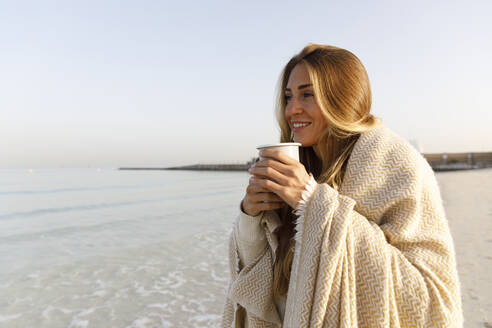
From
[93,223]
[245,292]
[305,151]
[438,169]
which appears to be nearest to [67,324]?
[245,292]

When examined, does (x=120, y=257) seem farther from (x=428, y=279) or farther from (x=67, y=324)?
(x=428, y=279)

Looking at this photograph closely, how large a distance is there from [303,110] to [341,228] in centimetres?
64

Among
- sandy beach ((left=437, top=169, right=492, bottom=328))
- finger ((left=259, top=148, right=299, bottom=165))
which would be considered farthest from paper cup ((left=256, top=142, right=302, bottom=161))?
sandy beach ((left=437, top=169, right=492, bottom=328))

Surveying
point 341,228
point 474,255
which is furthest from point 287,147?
point 474,255

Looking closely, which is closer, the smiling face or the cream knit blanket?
the cream knit blanket

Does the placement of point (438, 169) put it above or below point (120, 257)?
below

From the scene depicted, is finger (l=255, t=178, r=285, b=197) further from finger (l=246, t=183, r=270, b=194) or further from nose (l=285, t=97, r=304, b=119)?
nose (l=285, t=97, r=304, b=119)

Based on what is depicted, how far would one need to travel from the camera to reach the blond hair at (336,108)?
126 centimetres

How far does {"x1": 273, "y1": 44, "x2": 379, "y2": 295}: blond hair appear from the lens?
4.13ft

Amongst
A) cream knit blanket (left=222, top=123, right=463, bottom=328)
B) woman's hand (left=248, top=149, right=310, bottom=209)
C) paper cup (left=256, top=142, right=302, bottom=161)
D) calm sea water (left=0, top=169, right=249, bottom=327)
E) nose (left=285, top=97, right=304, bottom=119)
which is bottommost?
calm sea water (left=0, top=169, right=249, bottom=327)

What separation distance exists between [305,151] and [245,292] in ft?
2.44

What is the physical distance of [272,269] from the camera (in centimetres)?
128

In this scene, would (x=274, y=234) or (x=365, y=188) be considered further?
(x=274, y=234)

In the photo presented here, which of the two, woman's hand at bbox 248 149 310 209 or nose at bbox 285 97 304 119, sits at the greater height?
nose at bbox 285 97 304 119
